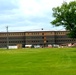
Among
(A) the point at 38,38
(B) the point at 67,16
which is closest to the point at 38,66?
(B) the point at 67,16

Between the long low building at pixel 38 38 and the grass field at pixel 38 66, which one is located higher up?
the long low building at pixel 38 38

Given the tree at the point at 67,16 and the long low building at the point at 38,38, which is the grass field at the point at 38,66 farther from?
the long low building at the point at 38,38

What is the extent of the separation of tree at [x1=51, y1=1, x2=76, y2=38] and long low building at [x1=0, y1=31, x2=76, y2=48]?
10250 centimetres

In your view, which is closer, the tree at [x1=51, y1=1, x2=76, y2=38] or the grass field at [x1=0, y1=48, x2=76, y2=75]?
the grass field at [x1=0, y1=48, x2=76, y2=75]

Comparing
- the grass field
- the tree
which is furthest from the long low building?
the grass field

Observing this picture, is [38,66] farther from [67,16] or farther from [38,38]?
[38,38]

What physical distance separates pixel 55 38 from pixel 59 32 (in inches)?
184

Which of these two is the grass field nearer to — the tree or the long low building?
the tree

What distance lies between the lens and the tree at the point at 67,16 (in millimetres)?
77375

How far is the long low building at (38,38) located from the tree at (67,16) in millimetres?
102503

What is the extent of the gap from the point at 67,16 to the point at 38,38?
4321 inches

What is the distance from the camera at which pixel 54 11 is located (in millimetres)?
80750

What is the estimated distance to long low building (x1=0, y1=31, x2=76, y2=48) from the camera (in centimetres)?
18525

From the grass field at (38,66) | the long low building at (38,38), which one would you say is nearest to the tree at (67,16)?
the grass field at (38,66)
